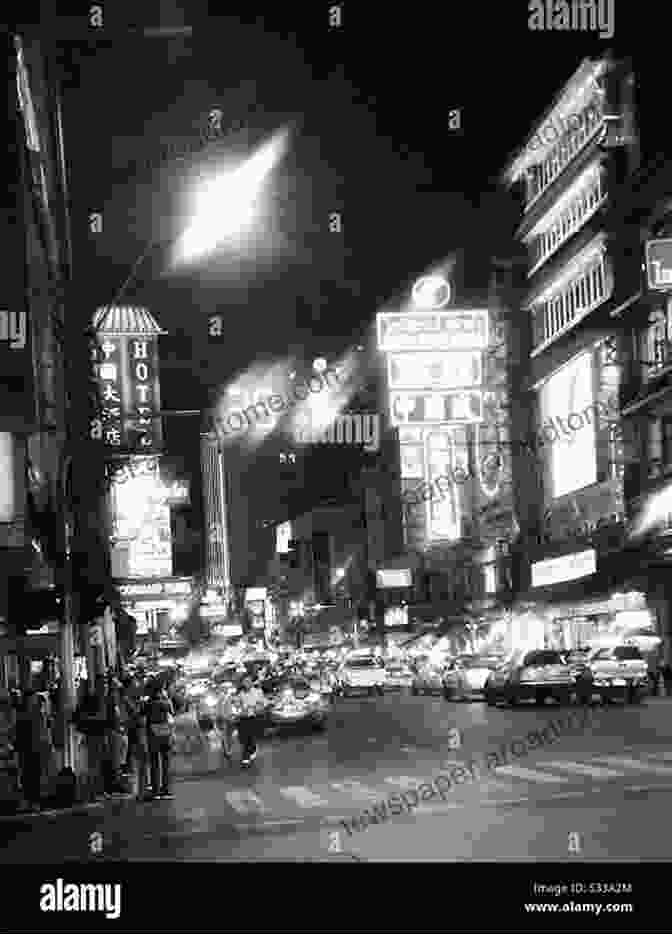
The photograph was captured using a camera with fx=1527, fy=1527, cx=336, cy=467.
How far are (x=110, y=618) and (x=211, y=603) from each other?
97785 mm

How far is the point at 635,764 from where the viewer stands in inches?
845

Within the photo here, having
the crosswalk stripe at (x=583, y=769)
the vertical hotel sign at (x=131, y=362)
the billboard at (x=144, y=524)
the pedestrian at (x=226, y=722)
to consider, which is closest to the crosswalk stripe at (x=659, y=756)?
the crosswalk stripe at (x=583, y=769)

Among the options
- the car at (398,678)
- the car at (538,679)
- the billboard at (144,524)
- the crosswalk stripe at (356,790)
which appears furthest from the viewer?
the billboard at (144,524)

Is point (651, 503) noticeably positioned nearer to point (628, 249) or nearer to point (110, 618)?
point (628, 249)

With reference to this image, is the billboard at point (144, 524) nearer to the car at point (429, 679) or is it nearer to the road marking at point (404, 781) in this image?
the car at point (429, 679)

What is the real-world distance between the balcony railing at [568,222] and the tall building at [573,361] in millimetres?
84

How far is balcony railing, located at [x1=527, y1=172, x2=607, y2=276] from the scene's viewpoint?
60062mm

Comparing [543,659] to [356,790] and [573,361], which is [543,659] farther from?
[573,361]

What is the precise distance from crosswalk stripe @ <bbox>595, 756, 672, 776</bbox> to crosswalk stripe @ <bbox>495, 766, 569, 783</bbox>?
1242 millimetres

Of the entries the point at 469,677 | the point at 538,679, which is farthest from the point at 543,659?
the point at 469,677

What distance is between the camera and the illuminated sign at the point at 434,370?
5775 centimetres

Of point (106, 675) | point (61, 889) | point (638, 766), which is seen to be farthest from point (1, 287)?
point (61, 889)

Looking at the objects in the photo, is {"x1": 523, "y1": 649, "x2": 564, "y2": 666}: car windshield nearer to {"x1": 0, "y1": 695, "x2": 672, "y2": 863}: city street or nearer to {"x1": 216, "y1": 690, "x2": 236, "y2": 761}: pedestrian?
{"x1": 0, "y1": 695, "x2": 672, "y2": 863}: city street

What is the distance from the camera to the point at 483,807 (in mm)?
15984
